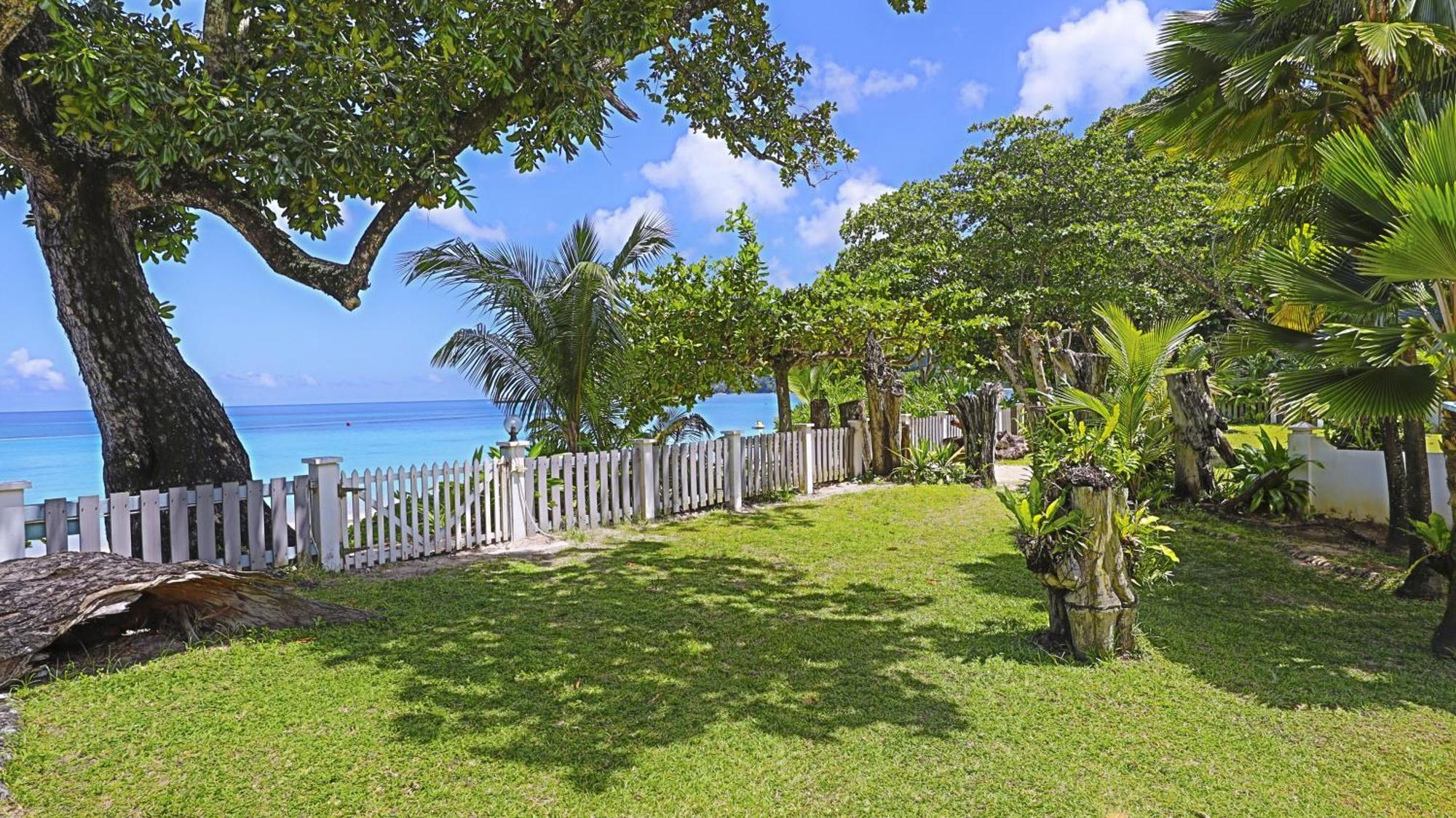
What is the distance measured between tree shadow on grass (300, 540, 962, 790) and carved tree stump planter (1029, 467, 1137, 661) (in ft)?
2.87

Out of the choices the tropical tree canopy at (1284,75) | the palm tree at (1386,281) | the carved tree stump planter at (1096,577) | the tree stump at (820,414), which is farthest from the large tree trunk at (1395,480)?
the tree stump at (820,414)

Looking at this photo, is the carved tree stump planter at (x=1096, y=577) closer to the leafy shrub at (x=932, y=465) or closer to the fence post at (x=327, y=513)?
the fence post at (x=327, y=513)

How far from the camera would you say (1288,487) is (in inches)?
352

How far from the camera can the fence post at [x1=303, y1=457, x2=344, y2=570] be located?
6980 mm

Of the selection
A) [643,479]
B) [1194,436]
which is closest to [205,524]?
[643,479]

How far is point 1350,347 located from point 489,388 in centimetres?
924

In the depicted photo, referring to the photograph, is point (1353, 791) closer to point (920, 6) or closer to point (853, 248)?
point (920, 6)

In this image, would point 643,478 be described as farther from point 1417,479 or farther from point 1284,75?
point 1417,479

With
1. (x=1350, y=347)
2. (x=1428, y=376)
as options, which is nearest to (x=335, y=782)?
(x=1350, y=347)

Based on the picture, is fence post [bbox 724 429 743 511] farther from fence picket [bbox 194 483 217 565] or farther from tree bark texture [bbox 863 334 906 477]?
fence picket [bbox 194 483 217 565]

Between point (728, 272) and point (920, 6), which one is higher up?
point (920, 6)

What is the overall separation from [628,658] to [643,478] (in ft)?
17.0

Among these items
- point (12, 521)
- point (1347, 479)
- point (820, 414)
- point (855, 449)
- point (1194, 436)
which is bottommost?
point (1347, 479)

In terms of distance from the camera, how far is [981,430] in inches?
512
